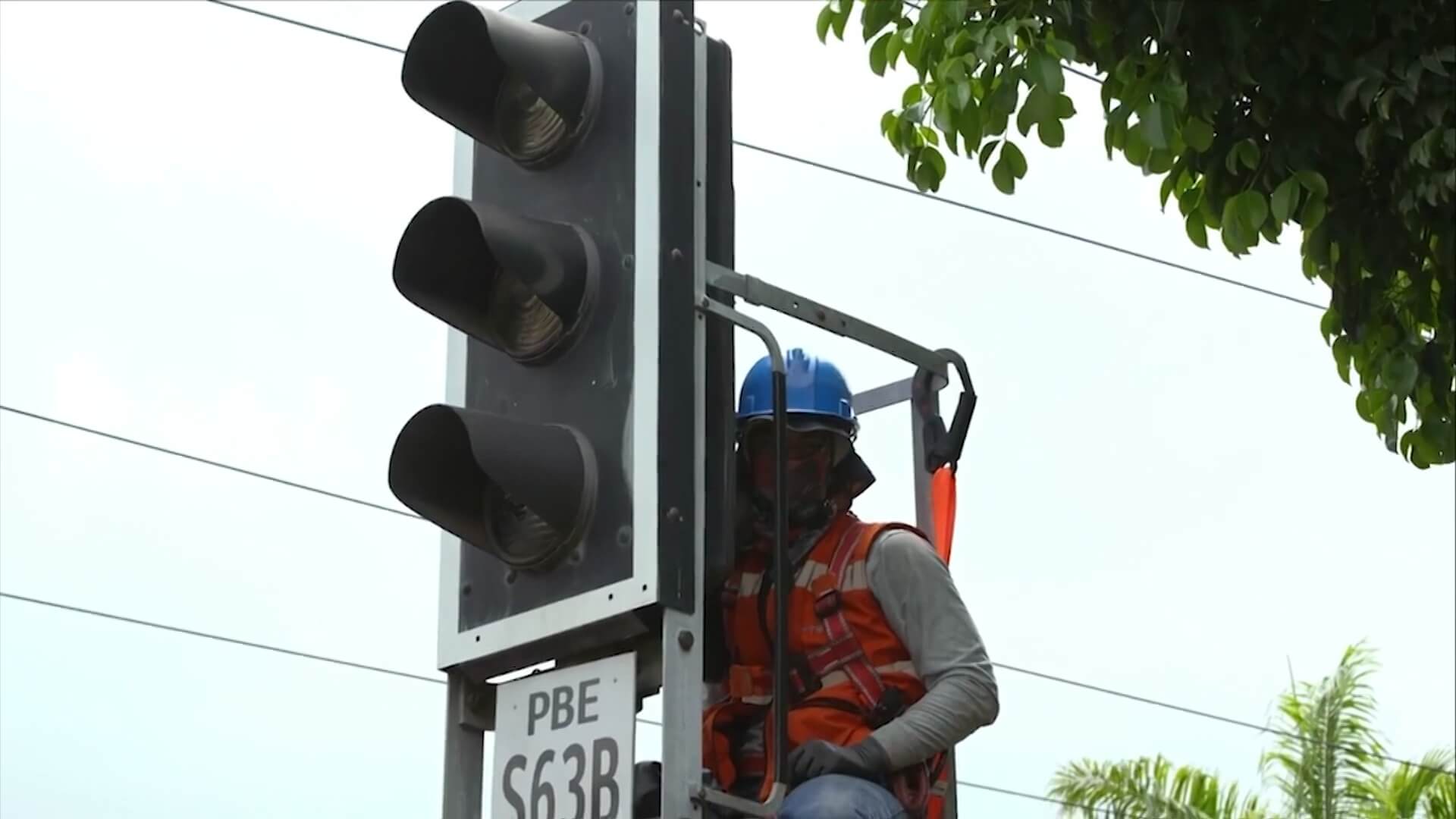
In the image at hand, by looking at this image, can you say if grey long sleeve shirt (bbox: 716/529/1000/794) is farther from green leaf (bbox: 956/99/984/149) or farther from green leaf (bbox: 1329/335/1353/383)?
green leaf (bbox: 1329/335/1353/383)

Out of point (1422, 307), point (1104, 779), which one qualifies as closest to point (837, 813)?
point (1422, 307)

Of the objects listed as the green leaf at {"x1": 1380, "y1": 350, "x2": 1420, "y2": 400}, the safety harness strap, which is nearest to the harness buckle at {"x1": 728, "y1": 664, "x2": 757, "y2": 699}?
the safety harness strap

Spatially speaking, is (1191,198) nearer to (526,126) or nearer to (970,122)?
(970,122)

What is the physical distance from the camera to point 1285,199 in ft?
22.0

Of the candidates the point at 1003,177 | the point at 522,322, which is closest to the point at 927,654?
the point at 522,322

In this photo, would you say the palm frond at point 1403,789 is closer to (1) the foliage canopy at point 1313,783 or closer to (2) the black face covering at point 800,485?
(1) the foliage canopy at point 1313,783

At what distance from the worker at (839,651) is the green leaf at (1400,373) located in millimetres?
2466

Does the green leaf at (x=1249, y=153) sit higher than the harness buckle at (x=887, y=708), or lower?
higher

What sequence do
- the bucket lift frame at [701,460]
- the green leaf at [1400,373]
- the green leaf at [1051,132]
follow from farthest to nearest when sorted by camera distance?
the green leaf at [1400,373]
the green leaf at [1051,132]
the bucket lift frame at [701,460]

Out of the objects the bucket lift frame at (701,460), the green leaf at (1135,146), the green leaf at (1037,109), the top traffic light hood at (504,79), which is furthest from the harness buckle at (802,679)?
the green leaf at (1135,146)

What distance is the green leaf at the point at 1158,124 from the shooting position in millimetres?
6371

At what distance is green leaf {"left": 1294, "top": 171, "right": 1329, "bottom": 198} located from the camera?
675 centimetres

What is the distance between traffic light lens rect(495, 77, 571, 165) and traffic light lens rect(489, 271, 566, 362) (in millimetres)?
309

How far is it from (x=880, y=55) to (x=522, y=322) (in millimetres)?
2341
